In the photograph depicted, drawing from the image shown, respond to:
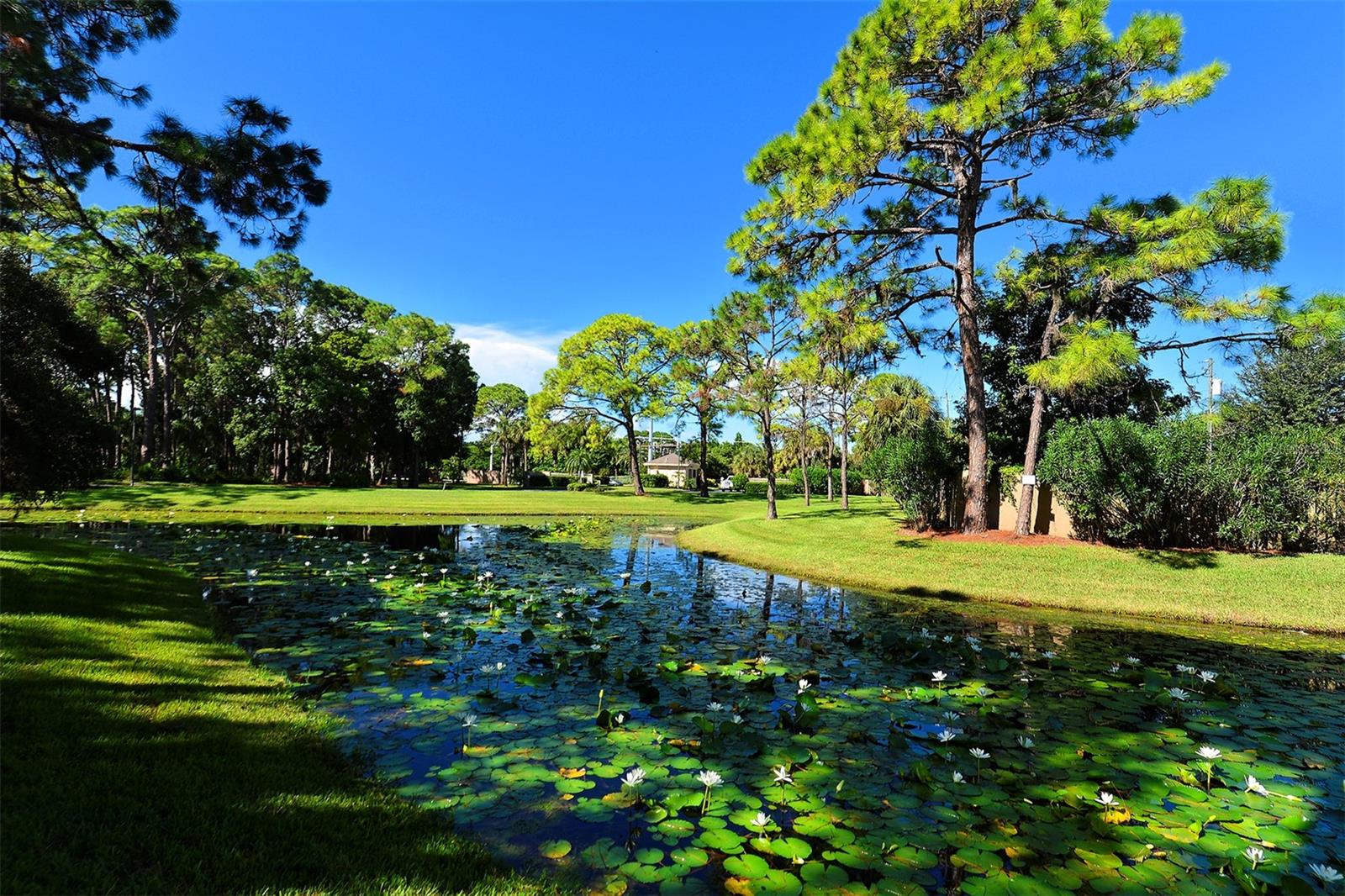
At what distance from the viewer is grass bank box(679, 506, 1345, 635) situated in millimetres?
9641

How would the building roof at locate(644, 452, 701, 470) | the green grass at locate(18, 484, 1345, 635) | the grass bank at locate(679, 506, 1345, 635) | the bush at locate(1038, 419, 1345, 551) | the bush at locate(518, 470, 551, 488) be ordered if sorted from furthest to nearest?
the building roof at locate(644, 452, 701, 470) < the bush at locate(518, 470, 551, 488) < the bush at locate(1038, 419, 1345, 551) < the green grass at locate(18, 484, 1345, 635) < the grass bank at locate(679, 506, 1345, 635)

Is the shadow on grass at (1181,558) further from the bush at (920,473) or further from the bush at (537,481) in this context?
the bush at (537,481)

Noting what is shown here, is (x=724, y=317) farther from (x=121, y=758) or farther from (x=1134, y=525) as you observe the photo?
(x=121, y=758)

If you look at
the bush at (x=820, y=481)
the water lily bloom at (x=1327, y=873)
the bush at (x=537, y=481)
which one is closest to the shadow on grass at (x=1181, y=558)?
the water lily bloom at (x=1327, y=873)

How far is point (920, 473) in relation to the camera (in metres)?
16.4

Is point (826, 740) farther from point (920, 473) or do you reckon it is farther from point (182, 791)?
point (920, 473)

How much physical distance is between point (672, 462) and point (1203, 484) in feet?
301

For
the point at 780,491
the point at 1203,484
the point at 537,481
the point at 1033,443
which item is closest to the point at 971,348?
the point at 1033,443

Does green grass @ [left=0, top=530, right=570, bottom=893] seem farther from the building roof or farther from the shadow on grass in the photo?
the building roof

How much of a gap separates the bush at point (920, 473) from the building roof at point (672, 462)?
70.5m

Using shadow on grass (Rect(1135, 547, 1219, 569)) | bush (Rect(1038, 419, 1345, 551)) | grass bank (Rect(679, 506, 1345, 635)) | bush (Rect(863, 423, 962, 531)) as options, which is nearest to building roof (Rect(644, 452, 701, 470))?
bush (Rect(863, 423, 962, 531))

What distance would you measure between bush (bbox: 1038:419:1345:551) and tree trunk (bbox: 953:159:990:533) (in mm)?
1757

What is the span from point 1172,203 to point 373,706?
17925mm

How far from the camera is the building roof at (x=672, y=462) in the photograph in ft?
300
